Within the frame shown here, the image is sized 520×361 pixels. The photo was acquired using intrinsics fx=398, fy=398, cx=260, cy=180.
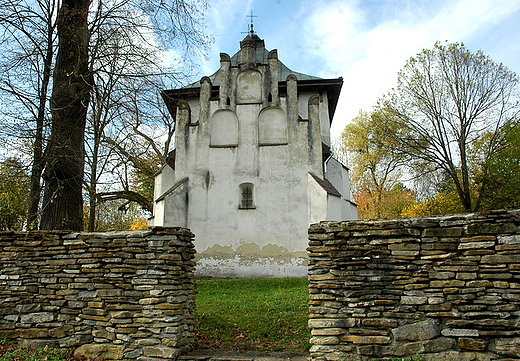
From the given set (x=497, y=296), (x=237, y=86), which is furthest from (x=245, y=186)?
(x=497, y=296)

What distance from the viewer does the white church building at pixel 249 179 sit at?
1489 cm

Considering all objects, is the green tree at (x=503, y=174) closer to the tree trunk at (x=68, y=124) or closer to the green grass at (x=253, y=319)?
the green grass at (x=253, y=319)

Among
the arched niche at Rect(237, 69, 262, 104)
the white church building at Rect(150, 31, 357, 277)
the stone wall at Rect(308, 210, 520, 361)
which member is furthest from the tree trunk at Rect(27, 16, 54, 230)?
the arched niche at Rect(237, 69, 262, 104)

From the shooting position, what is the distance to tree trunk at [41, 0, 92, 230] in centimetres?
835

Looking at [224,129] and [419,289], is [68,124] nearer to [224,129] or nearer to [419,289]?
[419,289]

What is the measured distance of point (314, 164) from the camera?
15.4 meters

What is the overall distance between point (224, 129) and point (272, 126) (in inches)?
77.0

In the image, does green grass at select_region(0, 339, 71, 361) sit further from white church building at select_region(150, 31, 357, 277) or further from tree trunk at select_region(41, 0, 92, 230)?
white church building at select_region(150, 31, 357, 277)

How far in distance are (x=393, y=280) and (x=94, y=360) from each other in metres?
4.28

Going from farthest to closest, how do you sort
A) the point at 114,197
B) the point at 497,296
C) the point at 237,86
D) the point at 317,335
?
the point at 114,197
the point at 237,86
the point at 317,335
the point at 497,296

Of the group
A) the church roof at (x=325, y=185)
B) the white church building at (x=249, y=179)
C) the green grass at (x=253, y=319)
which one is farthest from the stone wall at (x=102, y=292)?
the church roof at (x=325, y=185)

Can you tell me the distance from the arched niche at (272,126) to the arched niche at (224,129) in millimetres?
1029

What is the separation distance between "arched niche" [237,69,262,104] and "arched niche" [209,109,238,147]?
79 cm

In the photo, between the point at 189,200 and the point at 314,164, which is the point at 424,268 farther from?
the point at 189,200
